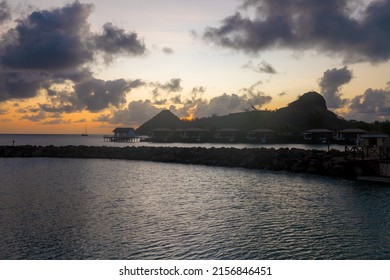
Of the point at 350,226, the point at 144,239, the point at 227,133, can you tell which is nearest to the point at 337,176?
the point at 350,226

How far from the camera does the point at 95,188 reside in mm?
38688

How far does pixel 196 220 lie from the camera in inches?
947

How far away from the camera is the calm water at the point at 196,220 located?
59.5 ft

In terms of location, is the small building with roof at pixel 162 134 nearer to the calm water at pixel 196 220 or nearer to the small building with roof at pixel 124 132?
the small building with roof at pixel 124 132

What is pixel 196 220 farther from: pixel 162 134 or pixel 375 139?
pixel 162 134

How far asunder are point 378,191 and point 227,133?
140537 millimetres

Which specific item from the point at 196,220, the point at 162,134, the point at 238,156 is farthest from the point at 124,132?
the point at 196,220

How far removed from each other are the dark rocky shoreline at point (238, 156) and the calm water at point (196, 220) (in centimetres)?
524

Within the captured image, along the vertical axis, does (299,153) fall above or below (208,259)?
above

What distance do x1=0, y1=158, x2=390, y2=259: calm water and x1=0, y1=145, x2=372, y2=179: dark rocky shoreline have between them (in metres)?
5.24

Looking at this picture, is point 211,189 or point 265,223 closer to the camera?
point 265,223

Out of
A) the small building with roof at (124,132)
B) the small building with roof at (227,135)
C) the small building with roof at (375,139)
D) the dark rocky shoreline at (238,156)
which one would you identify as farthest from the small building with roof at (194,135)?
the small building with roof at (375,139)
